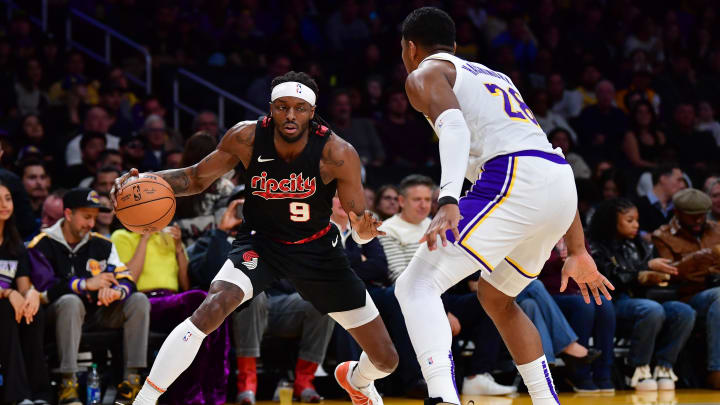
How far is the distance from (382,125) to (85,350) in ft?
17.2

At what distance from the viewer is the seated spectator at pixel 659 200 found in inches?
376

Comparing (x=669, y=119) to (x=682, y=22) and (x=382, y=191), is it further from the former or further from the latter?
(x=382, y=191)

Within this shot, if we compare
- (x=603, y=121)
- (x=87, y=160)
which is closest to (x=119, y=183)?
(x=87, y=160)

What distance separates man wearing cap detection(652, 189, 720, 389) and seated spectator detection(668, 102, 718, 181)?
3704 millimetres

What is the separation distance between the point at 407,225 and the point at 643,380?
2270 millimetres

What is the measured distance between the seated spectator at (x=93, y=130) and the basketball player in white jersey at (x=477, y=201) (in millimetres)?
5637

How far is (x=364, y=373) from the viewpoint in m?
5.24

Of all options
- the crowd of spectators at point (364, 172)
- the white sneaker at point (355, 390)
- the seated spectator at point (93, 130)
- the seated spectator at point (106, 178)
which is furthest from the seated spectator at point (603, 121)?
the white sneaker at point (355, 390)

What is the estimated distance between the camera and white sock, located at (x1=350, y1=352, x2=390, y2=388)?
17.0ft

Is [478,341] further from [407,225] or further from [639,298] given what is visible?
[639,298]

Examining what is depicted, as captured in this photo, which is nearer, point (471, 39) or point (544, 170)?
point (544, 170)

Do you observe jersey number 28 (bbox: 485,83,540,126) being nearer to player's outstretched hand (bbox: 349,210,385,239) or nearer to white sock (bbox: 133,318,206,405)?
player's outstretched hand (bbox: 349,210,385,239)

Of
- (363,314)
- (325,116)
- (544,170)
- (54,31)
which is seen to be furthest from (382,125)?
(544,170)

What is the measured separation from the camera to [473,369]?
289 inches
